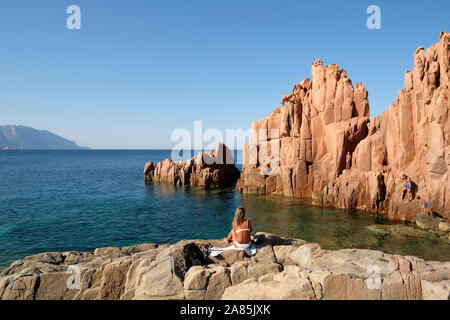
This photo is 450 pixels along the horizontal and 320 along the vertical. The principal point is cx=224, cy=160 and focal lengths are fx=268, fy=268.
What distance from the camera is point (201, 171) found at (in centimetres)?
5681

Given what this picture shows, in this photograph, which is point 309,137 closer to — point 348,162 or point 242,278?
point 348,162

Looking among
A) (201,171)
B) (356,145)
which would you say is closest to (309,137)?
(356,145)

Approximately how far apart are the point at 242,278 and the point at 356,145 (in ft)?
110

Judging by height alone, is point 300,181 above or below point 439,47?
below

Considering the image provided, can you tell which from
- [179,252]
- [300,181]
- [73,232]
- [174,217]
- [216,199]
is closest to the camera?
[179,252]

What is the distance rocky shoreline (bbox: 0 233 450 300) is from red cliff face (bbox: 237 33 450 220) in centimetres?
2106

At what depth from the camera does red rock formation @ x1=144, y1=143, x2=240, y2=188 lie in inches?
2185

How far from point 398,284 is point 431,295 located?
87 cm

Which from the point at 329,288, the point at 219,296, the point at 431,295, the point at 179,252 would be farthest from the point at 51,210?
the point at 431,295

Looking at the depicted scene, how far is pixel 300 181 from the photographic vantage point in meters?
41.2

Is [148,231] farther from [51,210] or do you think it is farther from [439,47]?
[439,47]

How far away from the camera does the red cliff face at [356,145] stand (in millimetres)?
26844

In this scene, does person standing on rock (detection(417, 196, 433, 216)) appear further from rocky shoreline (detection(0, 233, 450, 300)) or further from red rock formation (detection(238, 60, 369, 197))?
rocky shoreline (detection(0, 233, 450, 300))

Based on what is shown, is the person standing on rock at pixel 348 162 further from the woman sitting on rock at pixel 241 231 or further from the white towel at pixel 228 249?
the woman sitting on rock at pixel 241 231
